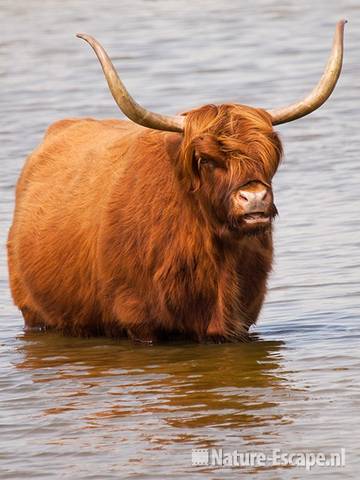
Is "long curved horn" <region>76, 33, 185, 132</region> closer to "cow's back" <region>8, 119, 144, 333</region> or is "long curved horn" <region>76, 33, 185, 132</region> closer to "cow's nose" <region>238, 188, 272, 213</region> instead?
"cow's nose" <region>238, 188, 272, 213</region>

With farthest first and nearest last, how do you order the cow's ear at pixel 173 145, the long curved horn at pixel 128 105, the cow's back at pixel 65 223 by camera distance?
the cow's back at pixel 65 223 < the cow's ear at pixel 173 145 < the long curved horn at pixel 128 105

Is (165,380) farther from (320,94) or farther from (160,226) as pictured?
(320,94)

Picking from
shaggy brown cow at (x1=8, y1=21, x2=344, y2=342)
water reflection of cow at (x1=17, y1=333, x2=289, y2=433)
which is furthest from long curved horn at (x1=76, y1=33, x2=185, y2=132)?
water reflection of cow at (x1=17, y1=333, x2=289, y2=433)

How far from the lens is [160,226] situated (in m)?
9.32

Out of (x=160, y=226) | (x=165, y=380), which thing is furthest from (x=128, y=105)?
(x=165, y=380)

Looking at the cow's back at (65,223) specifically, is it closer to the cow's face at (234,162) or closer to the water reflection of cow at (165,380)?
the water reflection of cow at (165,380)

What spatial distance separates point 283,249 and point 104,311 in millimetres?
2550

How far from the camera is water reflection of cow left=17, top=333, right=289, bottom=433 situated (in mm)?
8016

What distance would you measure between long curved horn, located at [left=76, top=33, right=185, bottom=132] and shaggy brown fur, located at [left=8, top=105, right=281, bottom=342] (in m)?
0.11

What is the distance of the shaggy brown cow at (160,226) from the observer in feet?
28.8

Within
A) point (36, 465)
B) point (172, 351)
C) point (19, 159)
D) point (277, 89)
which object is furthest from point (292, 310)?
point (277, 89)

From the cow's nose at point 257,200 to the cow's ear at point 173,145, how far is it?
65cm

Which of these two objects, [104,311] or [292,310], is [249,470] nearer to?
[104,311]

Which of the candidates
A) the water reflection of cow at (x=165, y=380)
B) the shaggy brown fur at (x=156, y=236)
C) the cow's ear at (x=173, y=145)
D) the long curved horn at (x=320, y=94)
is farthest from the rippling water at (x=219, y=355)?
the long curved horn at (x=320, y=94)
